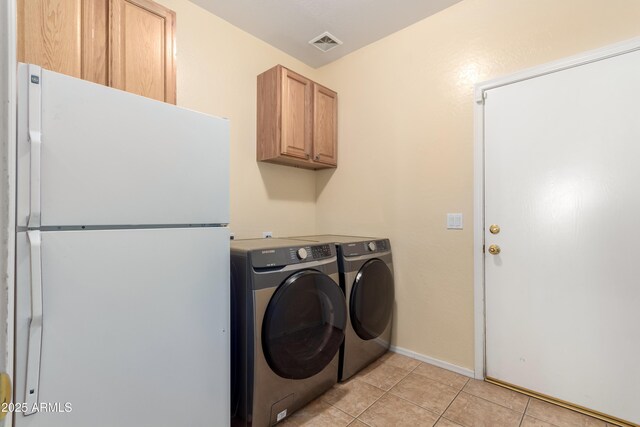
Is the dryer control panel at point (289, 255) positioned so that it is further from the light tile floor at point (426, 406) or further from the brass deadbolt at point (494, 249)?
the brass deadbolt at point (494, 249)

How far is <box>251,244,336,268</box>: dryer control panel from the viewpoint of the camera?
1473mm

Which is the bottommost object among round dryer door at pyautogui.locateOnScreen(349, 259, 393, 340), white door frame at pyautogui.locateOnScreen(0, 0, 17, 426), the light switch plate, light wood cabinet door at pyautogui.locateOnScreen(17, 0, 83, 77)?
round dryer door at pyautogui.locateOnScreen(349, 259, 393, 340)

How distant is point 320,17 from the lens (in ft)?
7.29

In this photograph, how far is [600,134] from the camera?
160cm

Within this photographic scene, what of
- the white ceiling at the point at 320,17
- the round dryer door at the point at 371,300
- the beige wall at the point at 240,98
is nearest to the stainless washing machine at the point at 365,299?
the round dryer door at the point at 371,300

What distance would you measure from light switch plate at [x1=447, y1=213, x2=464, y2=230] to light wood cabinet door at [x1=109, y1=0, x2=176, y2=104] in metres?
1.98

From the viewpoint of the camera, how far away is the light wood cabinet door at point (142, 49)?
4.69 feet

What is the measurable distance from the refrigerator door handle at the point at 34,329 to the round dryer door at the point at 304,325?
82 cm

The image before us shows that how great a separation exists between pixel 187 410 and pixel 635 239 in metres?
2.37

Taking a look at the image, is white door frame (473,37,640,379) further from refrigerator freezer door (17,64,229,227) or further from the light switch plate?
refrigerator freezer door (17,64,229,227)

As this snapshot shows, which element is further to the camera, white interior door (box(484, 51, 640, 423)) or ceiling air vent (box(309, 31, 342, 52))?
ceiling air vent (box(309, 31, 342, 52))

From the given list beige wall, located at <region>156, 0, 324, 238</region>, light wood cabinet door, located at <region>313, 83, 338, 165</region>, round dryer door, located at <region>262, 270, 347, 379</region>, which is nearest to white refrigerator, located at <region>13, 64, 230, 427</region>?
round dryer door, located at <region>262, 270, 347, 379</region>

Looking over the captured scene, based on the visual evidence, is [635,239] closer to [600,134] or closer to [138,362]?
[600,134]

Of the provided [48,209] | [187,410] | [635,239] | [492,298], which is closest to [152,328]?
[187,410]
